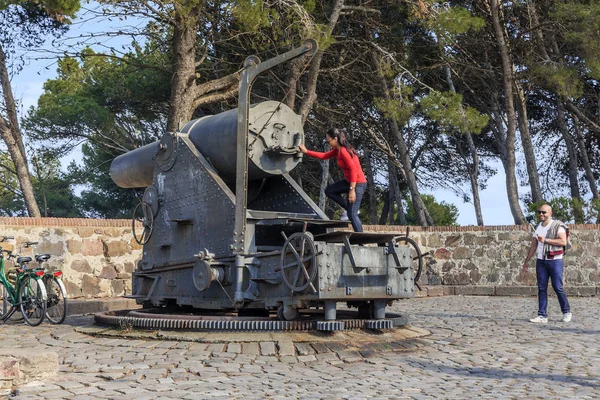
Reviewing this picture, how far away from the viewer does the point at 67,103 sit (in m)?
30.7

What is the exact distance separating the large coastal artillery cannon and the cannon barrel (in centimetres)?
1

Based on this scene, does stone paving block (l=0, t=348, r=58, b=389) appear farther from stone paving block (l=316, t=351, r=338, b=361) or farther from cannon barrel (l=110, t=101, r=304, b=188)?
cannon barrel (l=110, t=101, r=304, b=188)

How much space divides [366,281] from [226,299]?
138 centimetres

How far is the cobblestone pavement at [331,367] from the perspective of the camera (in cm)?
549

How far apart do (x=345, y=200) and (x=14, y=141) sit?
461 inches

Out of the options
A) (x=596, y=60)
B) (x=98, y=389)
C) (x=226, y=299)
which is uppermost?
(x=596, y=60)

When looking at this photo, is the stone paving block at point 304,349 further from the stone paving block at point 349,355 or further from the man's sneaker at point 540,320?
the man's sneaker at point 540,320

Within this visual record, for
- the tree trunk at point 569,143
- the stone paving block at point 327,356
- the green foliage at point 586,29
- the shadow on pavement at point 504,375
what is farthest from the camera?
the tree trunk at point 569,143

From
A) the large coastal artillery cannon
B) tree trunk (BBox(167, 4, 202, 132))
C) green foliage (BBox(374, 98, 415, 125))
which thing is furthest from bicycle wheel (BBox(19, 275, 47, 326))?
green foliage (BBox(374, 98, 415, 125))

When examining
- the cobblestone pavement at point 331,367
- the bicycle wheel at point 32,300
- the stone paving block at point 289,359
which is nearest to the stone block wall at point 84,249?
the bicycle wheel at point 32,300

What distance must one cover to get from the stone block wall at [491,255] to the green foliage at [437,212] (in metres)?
20.0

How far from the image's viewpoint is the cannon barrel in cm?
857

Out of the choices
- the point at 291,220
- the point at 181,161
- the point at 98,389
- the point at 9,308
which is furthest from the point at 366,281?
the point at 9,308

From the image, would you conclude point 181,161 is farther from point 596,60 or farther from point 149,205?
point 596,60
